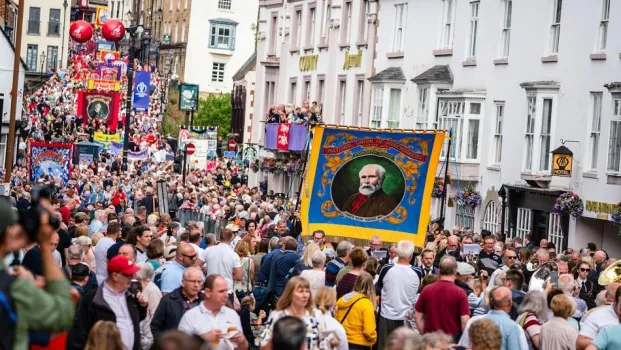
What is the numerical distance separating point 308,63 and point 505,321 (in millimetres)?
42255

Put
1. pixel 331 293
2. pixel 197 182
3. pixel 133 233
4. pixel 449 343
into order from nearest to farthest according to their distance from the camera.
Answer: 1. pixel 449 343
2. pixel 331 293
3. pixel 133 233
4. pixel 197 182

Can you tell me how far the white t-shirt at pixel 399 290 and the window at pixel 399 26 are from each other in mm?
28770

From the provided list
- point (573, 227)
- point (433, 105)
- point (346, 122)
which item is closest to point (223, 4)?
point (346, 122)

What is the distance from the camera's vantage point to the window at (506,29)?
3800 cm

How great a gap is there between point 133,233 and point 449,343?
7.95 m

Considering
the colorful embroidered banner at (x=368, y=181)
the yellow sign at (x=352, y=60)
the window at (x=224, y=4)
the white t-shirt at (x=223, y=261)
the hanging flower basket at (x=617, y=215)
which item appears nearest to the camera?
the white t-shirt at (x=223, y=261)

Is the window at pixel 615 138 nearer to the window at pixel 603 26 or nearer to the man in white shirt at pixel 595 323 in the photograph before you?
the window at pixel 603 26

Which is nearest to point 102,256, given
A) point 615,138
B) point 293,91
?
point 615,138

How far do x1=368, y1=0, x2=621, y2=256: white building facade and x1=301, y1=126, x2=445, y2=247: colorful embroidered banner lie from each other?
835cm

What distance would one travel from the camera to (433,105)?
138 ft

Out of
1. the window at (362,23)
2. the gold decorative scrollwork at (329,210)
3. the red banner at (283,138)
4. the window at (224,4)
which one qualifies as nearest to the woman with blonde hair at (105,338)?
the gold decorative scrollwork at (329,210)

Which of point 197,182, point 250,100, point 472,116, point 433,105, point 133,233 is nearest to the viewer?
point 133,233

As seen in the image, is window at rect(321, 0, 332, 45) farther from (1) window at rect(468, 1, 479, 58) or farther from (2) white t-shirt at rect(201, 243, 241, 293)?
(2) white t-shirt at rect(201, 243, 241, 293)

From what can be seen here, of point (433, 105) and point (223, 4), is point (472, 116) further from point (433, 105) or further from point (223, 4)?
point (223, 4)
